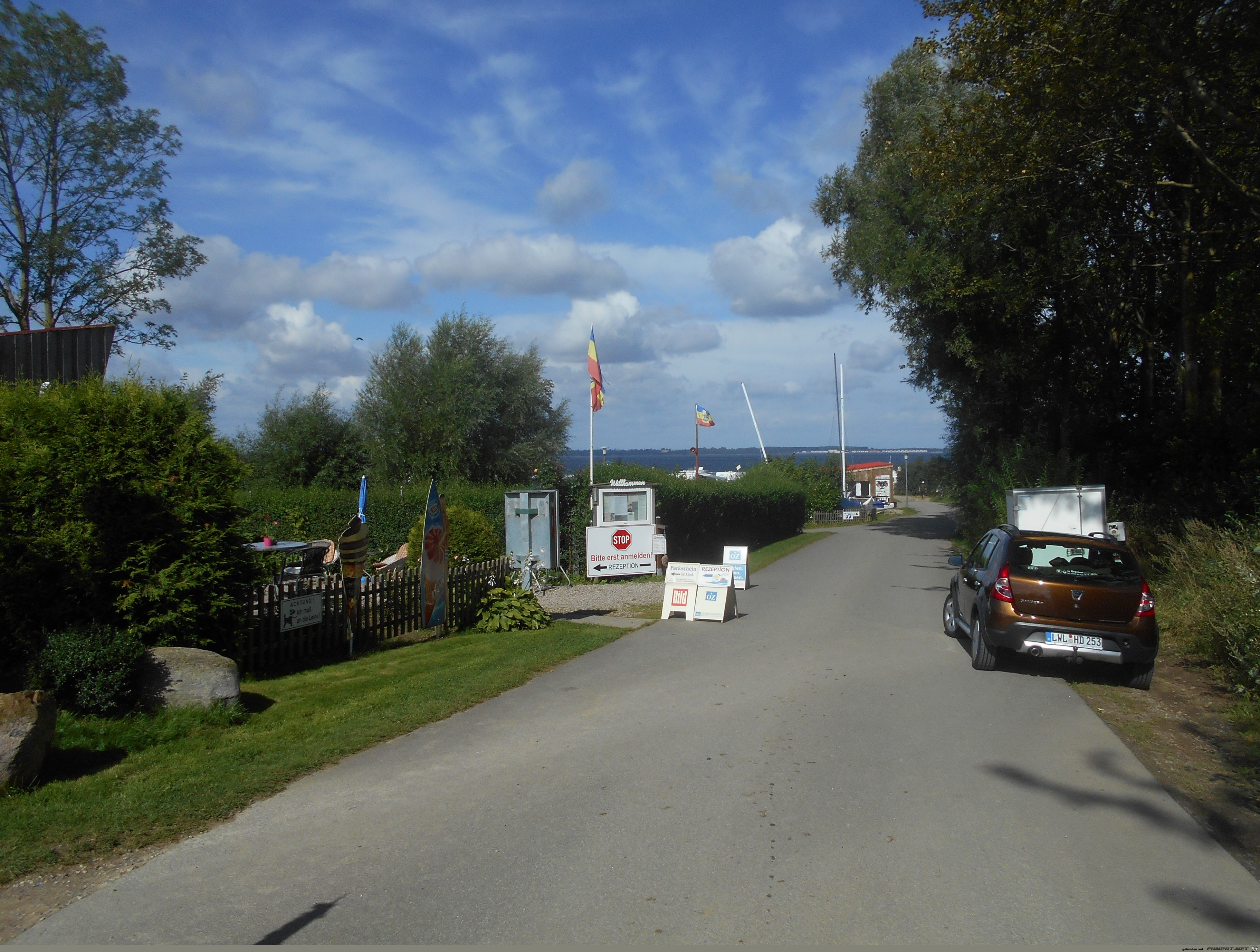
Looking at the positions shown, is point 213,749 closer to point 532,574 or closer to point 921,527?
point 532,574

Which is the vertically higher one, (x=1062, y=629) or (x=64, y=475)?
(x=64, y=475)

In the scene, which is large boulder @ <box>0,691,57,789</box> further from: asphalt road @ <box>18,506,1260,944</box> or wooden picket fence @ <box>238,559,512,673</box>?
wooden picket fence @ <box>238,559,512,673</box>

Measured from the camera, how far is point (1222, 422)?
16.7 meters

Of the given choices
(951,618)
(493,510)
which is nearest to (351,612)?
(951,618)

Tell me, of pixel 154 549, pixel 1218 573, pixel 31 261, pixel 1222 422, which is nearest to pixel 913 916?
pixel 154 549

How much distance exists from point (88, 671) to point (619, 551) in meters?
13.6

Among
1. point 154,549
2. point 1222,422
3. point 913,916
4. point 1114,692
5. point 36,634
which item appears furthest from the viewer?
point 1222,422

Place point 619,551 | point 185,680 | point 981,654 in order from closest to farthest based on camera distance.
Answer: point 185,680, point 981,654, point 619,551

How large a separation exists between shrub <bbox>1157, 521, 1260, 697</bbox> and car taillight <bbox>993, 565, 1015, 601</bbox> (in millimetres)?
2076

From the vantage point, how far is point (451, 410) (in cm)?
2606

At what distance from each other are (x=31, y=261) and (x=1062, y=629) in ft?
91.3

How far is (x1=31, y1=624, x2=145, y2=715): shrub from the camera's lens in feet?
22.3

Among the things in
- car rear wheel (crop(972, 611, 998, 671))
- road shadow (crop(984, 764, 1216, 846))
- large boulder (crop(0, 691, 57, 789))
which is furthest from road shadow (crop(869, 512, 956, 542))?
large boulder (crop(0, 691, 57, 789))

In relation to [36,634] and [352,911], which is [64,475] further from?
[352,911]
